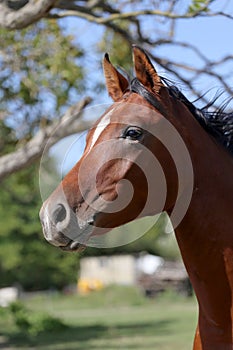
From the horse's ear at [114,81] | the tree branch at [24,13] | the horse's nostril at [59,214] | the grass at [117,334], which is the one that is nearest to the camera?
the horse's nostril at [59,214]

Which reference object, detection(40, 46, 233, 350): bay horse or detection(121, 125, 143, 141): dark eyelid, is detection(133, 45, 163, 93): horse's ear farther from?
detection(121, 125, 143, 141): dark eyelid

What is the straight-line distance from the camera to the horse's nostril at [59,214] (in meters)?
2.78

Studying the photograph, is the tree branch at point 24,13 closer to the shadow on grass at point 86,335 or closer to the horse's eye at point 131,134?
the horse's eye at point 131,134

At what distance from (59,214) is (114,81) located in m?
0.79

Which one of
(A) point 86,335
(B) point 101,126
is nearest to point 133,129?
(B) point 101,126

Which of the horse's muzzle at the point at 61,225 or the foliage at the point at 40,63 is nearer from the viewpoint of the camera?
the horse's muzzle at the point at 61,225

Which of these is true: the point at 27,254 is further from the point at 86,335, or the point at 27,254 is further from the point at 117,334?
the point at 117,334

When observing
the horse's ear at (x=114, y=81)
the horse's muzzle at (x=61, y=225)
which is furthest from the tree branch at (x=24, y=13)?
the horse's muzzle at (x=61, y=225)

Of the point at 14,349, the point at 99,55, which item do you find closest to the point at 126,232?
the point at 99,55

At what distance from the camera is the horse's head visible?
2.83 m

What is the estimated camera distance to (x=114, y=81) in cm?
326

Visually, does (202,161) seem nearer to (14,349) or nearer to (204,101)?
(204,101)

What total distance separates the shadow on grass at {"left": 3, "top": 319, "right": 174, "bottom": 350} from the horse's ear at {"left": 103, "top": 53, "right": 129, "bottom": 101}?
38.0ft

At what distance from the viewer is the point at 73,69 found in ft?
30.2
